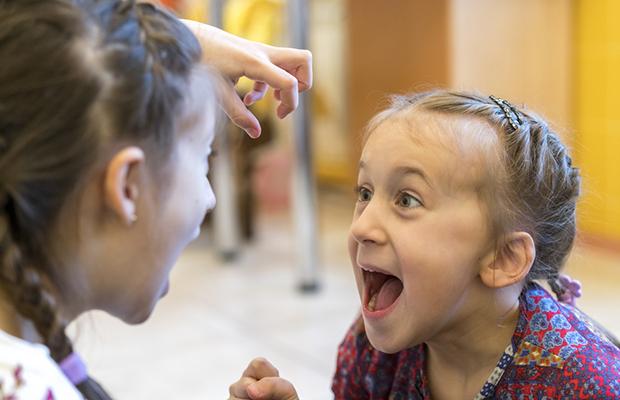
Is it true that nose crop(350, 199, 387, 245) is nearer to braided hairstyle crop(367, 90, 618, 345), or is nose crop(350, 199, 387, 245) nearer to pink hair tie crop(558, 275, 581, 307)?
braided hairstyle crop(367, 90, 618, 345)

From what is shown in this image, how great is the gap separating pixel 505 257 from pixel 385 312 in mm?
137

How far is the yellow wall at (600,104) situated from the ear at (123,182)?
189 centimetres

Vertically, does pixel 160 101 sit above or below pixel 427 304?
above

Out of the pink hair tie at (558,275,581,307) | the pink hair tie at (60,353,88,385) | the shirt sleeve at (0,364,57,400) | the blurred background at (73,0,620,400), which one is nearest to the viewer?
the shirt sleeve at (0,364,57,400)

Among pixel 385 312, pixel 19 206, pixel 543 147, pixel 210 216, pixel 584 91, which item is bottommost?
pixel 210 216

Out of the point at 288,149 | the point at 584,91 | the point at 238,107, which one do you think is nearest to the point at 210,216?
the point at 288,149

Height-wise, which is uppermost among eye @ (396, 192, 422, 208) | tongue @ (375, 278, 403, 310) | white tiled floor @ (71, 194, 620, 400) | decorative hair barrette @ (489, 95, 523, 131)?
decorative hair barrette @ (489, 95, 523, 131)

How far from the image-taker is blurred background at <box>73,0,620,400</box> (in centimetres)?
180

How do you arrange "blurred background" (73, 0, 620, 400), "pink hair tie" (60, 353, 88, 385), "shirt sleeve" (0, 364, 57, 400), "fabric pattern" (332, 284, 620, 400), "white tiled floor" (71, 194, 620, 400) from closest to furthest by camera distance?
"shirt sleeve" (0, 364, 57, 400) < "pink hair tie" (60, 353, 88, 385) < "fabric pattern" (332, 284, 620, 400) < "white tiled floor" (71, 194, 620, 400) < "blurred background" (73, 0, 620, 400)

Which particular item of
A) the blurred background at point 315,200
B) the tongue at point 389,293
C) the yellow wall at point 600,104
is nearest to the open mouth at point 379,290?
the tongue at point 389,293

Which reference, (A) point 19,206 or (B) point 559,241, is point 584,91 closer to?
(B) point 559,241

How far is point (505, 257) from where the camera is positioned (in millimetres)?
885

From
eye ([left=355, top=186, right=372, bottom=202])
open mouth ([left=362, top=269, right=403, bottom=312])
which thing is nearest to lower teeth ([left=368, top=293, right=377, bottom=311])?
open mouth ([left=362, top=269, right=403, bottom=312])

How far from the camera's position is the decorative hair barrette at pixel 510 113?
895 mm
